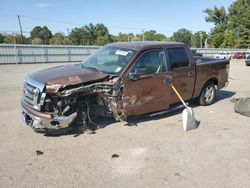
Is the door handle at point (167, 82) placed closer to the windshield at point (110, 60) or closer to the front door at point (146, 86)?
the front door at point (146, 86)

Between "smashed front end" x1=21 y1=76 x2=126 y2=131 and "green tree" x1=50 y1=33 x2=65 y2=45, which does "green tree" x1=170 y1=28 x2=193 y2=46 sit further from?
"smashed front end" x1=21 y1=76 x2=126 y2=131

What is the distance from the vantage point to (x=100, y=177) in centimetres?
407

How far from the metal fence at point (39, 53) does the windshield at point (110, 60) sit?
19.6 metres

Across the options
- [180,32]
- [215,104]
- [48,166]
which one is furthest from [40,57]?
[180,32]

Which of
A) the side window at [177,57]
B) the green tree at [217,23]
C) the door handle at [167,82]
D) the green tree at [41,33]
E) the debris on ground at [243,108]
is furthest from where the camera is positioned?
the green tree at [41,33]

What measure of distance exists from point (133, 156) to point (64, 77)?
198 centimetres

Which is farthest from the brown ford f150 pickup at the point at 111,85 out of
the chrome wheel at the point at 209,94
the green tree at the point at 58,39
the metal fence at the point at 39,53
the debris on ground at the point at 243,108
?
the green tree at the point at 58,39

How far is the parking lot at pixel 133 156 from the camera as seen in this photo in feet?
13.1

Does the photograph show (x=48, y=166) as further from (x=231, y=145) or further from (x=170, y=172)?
(x=231, y=145)

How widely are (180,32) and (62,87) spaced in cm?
13154

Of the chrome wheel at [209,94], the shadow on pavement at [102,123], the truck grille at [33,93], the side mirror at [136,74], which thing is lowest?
the shadow on pavement at [102,123]

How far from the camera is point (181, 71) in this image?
22.9 ft

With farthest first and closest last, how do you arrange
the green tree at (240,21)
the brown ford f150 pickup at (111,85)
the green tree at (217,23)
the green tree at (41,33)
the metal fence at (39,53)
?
the green tree at (41,33) → the green tree at (217,23) → the green tree at (240,21) → the metal fence at (39,53) → the brown ford f150 pickup at (111,85)

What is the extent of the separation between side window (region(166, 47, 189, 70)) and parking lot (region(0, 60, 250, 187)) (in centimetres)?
136
